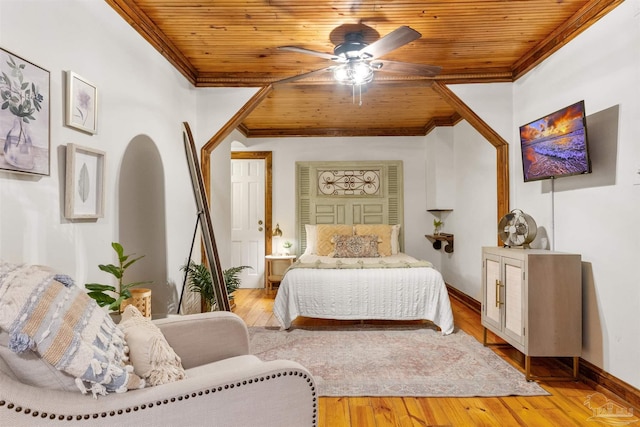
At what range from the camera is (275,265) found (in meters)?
5.43

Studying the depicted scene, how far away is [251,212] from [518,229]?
13.1 ft

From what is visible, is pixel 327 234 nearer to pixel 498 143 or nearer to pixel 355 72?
pixel 498 143

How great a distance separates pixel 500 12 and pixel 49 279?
2.89m

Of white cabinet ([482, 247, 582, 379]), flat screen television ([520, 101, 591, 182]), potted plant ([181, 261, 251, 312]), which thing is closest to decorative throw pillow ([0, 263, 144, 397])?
potted plant ([181, 261, 251, 312])

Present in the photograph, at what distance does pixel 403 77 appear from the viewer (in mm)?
3434

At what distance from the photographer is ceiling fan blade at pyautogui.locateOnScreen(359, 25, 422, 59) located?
7.22 ft

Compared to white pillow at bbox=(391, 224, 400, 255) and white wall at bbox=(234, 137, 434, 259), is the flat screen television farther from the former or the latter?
white wall at bbox=(234, 137, 434, 259)

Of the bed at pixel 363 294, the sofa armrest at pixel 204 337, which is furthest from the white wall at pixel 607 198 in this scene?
the sofa armrest at pixel 204 337

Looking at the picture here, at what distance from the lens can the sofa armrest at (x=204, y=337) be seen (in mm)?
1682

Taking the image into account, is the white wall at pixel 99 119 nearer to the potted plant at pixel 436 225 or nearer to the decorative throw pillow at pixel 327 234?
the decorative throw pillow at pixel 327 234

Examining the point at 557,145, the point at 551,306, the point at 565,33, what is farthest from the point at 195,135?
the point at 551,306

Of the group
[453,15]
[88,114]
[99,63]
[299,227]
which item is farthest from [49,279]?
[299,227]

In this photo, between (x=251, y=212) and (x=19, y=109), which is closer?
(x=19, y=109)

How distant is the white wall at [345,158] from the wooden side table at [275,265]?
0.53 meters
